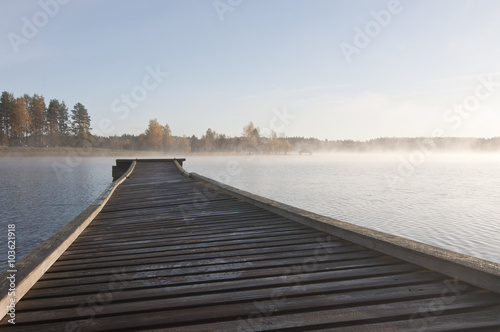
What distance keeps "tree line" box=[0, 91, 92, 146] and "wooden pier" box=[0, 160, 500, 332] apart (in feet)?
Result: 246

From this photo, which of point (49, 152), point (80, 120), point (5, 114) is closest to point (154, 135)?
point (80, 120)

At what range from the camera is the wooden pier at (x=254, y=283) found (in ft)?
6.91

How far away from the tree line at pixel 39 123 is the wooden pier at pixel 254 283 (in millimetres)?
74910

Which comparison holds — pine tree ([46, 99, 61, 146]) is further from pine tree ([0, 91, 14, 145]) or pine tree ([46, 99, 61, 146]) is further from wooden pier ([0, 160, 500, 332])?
wooden pier ([0, 160, 500, 332])

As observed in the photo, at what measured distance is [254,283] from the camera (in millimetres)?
2721

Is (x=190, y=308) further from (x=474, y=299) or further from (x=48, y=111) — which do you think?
(x=48, y=111)

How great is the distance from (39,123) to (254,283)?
84179mm

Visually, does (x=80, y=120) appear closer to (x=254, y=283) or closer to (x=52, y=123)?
(x=52, y=123)

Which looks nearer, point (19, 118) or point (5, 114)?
point (19, 118)

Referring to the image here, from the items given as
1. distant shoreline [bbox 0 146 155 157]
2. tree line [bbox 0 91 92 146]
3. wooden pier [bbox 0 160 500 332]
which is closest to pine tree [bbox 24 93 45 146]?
tree line [bbox 0 91 92 146]

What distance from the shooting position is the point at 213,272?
303 cm

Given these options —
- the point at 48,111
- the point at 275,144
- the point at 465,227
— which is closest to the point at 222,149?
the point at 275,144

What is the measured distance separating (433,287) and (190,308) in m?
1.73

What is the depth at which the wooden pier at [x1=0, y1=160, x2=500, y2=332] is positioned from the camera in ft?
6.91
